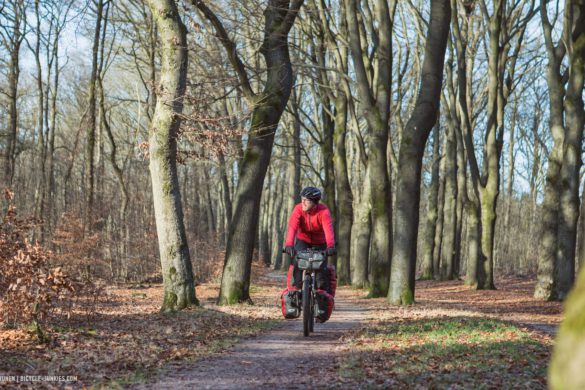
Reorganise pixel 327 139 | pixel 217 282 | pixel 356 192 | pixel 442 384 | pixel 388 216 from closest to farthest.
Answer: pixel 442 384
pixel 388 216
pixel 217 282
pixel 327 139
pixel 356 192

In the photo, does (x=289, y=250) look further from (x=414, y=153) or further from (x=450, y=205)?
(x=450, y=205)

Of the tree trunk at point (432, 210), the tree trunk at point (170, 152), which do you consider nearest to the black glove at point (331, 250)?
the tree trunk at point (170, 152)

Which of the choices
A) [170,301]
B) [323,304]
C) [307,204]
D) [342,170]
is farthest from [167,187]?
[342,170]

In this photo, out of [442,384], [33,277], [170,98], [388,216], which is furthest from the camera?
[388,216]

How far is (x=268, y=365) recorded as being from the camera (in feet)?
23.7

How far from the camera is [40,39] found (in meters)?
25.5

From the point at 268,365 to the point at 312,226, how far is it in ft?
9.41

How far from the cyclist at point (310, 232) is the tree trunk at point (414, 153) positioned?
207 inches

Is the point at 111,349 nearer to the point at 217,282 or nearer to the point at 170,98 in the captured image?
the point at 170,98

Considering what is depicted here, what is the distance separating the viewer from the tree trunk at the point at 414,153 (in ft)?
47.5

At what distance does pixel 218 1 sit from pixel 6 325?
1494cm

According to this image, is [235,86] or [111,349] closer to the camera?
[111,349]

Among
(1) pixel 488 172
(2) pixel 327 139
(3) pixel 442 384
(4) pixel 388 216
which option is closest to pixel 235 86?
(4) pixel 388 216

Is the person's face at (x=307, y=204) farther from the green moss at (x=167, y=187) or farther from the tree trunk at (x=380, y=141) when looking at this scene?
the tree trunk at (x=380, y=141)
